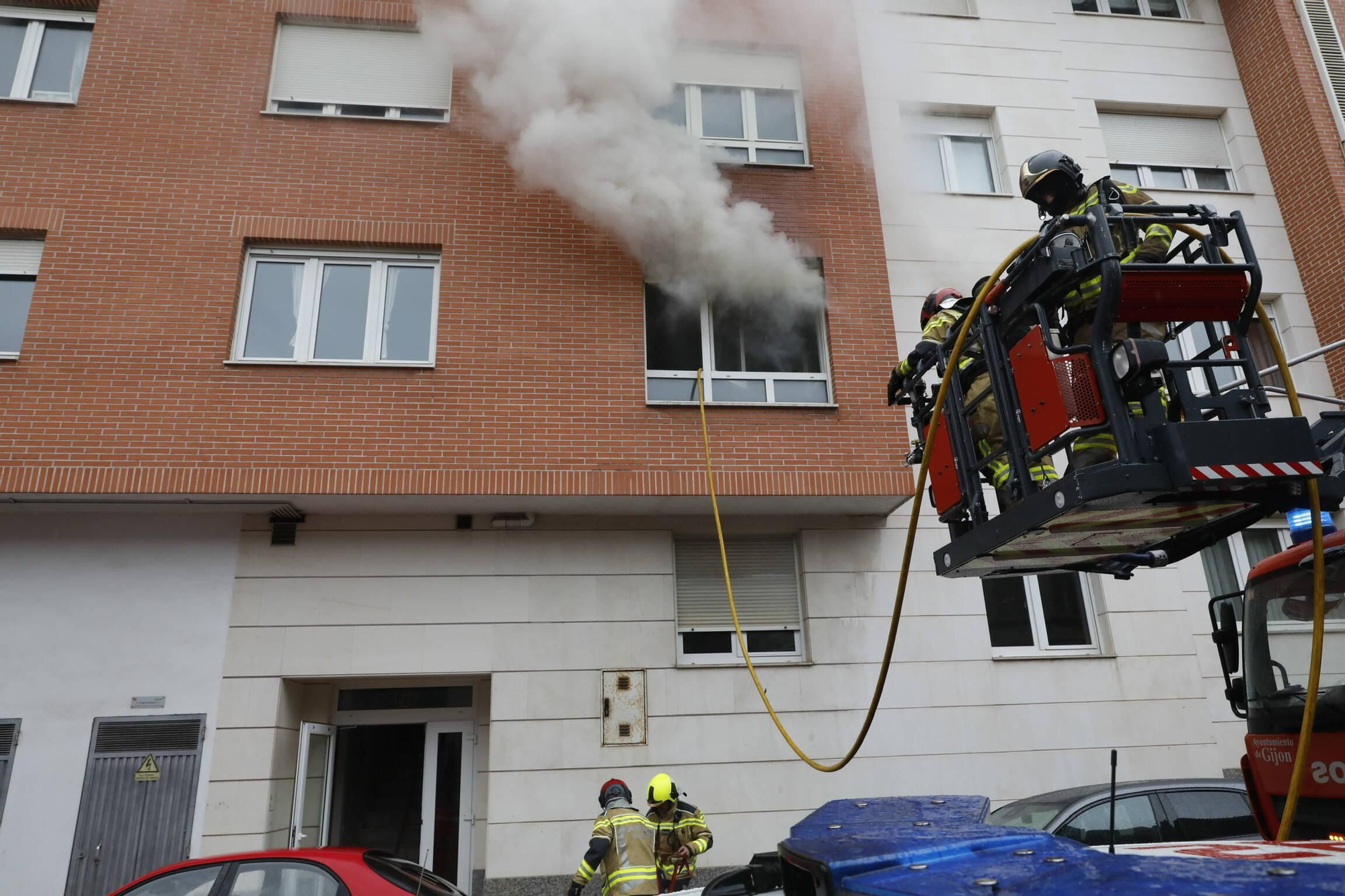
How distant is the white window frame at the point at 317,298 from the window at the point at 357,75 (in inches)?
61.5

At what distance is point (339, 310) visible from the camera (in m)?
8.29

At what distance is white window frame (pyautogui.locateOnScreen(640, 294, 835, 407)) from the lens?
27.5 feet

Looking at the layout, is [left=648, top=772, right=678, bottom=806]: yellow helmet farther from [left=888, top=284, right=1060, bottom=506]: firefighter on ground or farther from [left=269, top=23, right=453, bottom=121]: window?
[left=269, top=23, right=453, bottom=121]: window

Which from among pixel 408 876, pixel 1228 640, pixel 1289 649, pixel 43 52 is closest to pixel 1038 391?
pixel 1289 649

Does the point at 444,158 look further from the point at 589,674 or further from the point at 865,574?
the point at 865,574

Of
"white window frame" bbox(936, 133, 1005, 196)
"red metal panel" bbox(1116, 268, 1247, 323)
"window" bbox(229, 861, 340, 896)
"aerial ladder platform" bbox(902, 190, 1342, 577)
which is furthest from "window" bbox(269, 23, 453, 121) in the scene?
"red metal panel" bbox(1116, 268, 1247, 323)

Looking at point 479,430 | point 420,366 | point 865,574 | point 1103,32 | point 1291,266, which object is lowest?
point 865,574

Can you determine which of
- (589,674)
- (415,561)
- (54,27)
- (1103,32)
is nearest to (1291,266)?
(1103,32)

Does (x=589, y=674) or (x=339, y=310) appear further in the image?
(x=339, y=310)

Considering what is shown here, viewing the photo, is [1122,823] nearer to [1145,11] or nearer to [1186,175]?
[1186,175]

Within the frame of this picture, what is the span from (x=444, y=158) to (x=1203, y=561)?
9.07m

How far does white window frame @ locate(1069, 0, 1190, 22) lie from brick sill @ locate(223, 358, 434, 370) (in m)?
10.1

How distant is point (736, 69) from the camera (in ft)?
31.4

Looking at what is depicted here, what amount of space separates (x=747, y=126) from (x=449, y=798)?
7.49 meters
